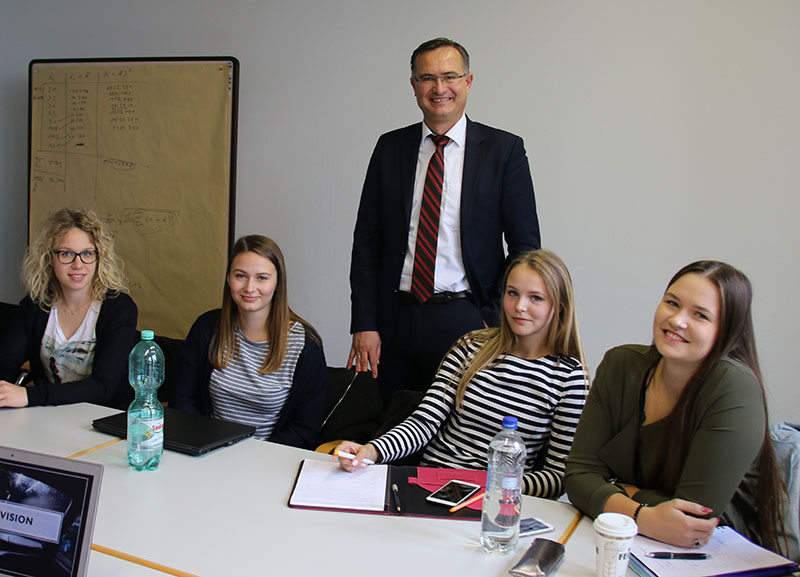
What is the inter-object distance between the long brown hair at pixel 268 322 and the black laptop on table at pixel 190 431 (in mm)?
369

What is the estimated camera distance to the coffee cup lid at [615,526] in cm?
111

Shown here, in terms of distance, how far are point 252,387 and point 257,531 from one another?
0.98m

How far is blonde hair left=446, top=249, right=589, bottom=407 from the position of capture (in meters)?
1.92

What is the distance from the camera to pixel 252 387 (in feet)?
7.38

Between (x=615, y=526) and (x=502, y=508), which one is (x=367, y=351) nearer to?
(x=502, y=508)

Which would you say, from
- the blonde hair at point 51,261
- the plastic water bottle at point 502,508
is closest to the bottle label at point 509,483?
the plastic water bottle at point 502,508

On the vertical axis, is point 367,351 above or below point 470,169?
below

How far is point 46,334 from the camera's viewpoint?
2375mm

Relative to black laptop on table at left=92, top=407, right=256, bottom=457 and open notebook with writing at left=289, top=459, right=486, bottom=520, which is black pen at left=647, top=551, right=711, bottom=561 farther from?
black laptop on table at left=92, top=407, right=256, bottom=457

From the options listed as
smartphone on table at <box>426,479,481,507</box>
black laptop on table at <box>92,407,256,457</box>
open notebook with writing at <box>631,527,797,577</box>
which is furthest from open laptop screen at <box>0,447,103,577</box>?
open notebook with writing at <box>631,527,797,577</box>

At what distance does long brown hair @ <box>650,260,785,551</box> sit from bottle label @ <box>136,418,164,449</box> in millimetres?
1149

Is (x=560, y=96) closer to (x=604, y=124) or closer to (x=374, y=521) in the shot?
(x=604, y=124)

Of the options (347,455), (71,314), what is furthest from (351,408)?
(71,314)

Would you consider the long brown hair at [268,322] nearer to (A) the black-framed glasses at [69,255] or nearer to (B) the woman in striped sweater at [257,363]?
(B) the woman in striped sweater at [257,363]
